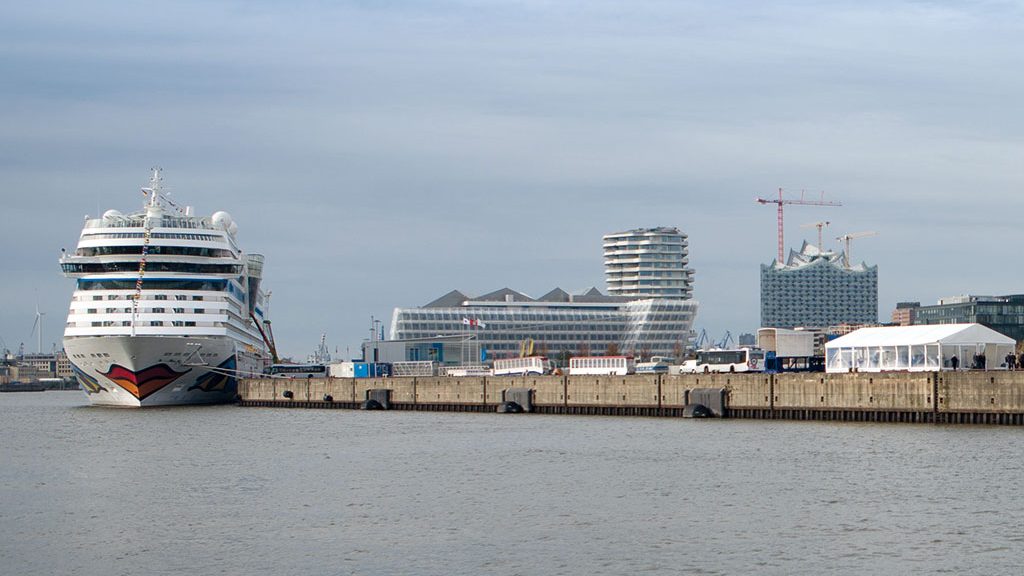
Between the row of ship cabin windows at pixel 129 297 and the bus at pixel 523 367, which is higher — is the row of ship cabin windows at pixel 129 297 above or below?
above

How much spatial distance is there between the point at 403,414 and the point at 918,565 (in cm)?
8240

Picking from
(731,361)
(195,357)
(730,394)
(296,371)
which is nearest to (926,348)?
(730,394)

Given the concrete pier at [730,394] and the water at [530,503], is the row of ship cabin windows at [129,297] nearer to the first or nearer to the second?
the concrete pier at [730,394]

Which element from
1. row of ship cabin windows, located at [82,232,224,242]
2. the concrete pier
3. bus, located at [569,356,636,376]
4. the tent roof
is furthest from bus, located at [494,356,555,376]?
the tent roof

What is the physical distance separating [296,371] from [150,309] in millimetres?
47019

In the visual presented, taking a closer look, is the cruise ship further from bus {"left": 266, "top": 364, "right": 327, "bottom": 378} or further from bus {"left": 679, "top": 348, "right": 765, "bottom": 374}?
bus {"left": 679, "top": 348, "right": 765, "bottom": 374}

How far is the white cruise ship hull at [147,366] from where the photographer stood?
110000mm

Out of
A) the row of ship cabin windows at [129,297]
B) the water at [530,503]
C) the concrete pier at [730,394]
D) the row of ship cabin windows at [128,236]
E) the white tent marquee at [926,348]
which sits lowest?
the water at [530,503]

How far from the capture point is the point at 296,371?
158000 millimetres

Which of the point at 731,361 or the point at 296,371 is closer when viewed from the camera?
the point at 731,361

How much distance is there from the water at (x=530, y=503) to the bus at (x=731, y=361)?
91.7 feet

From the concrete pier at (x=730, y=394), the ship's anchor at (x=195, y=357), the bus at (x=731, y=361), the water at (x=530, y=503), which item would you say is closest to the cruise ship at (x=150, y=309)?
the ship's anchor at (x=195, y=357)

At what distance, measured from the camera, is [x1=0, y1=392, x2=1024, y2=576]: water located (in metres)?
40.4

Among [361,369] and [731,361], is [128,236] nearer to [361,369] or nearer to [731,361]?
[361,369]
